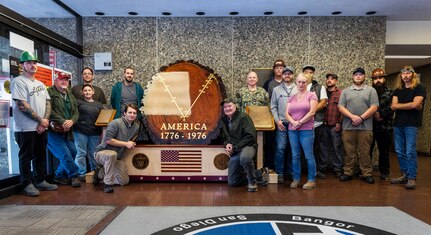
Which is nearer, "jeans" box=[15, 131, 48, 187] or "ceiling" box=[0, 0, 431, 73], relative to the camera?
"jeans" box=[15, 131, 48, 187]

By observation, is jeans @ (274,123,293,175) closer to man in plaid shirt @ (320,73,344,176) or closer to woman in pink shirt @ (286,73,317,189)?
woman in pink shirt @ (286,73,317,189)

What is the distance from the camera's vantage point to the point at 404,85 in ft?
12.4

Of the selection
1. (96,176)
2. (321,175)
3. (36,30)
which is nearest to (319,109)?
(321,175)

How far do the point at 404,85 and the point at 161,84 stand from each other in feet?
10.8

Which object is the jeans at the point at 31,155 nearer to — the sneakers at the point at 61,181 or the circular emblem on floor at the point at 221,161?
the sneakers at the point at 61,181

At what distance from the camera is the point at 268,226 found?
7.79 feet

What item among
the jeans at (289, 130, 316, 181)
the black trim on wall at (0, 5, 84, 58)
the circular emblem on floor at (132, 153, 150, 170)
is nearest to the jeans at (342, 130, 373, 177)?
the jeans at (289, 130, 316, 181)

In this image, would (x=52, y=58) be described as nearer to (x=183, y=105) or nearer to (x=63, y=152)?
(x=63, y=152)

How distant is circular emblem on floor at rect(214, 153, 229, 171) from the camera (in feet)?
12.7

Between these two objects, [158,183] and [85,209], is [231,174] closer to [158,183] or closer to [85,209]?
[158,183]

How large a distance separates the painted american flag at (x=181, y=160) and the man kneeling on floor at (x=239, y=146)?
17.6 inches

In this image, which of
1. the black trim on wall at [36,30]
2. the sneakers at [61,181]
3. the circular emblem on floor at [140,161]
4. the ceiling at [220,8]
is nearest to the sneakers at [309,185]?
the circular emblem on floor at [140,161]

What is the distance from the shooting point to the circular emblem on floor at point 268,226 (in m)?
2.26

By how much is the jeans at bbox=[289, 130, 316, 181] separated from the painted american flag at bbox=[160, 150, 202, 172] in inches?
48.7
